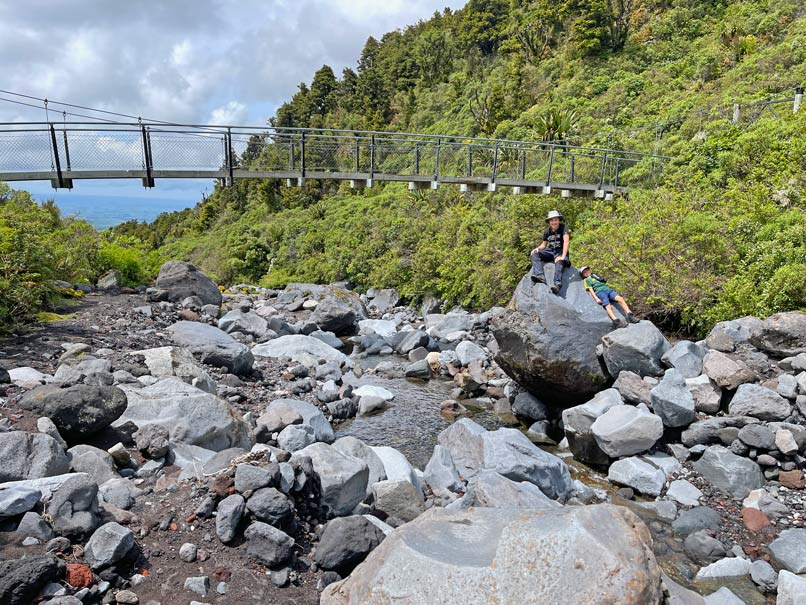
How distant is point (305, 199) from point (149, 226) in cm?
3228

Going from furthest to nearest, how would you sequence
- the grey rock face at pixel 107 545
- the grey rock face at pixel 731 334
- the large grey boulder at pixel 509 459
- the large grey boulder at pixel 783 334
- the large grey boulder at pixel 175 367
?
the grey rock face at pixel 731 334
the large grey boulder at pixel 175 367
the large grey boulder at pixel 783 334
the large grey boulder at pixel 509 459
the grey rock face at pixel 107 545

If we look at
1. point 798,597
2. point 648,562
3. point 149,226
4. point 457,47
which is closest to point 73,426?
point 648,562

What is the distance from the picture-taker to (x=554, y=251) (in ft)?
34.2

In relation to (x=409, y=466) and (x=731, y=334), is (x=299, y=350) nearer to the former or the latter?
(x=409, y=466)

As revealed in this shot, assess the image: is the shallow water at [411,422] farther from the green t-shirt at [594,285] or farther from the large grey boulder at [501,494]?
the green t-shirt at [594,285]

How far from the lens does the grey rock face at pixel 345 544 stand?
5016mm

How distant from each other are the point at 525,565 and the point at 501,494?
129 inches

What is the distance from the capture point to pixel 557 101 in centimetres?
3347

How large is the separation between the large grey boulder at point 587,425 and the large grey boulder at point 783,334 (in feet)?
7.80

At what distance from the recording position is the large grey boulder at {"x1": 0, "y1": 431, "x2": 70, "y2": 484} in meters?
4.98

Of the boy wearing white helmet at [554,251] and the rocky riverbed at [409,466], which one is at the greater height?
the boy wearing white helmet at [554,251]

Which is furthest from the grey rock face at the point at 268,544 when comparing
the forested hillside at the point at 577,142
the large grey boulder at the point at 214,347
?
the forested hillside at the point at 577,142

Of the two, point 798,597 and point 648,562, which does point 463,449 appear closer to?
point 798,597

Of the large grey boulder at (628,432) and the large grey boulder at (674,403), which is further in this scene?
the large grey boulder at (674,403)
